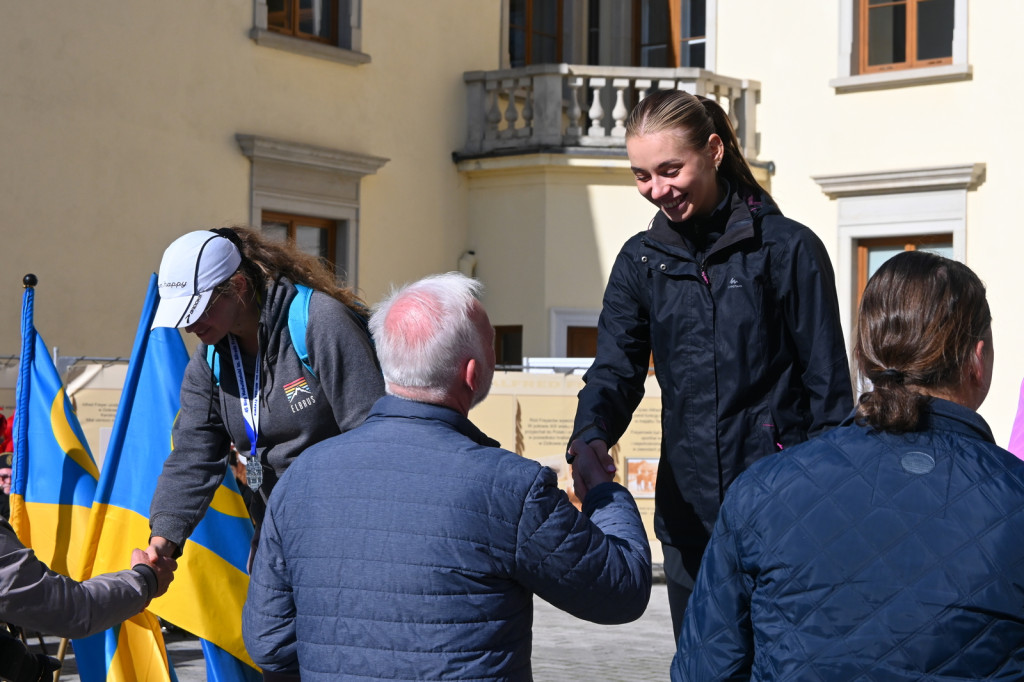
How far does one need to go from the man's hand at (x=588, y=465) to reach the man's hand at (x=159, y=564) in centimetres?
141

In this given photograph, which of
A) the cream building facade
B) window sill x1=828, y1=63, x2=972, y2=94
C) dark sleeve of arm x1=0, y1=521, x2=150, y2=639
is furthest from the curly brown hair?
window sill x1=828, y1=63, x2=972, y2=94

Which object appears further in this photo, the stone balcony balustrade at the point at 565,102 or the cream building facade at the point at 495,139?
the stone balcony balustrade at the point at 565,102

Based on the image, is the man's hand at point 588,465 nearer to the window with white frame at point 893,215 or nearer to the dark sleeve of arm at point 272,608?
the dark sleeve of arm at point 272,608

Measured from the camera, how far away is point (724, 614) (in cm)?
246

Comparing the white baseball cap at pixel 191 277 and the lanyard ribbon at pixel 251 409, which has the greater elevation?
the white baseball cap at pixel 191 277

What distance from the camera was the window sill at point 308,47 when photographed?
48.9 feet

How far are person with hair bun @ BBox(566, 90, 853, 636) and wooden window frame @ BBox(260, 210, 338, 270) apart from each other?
1217 cm

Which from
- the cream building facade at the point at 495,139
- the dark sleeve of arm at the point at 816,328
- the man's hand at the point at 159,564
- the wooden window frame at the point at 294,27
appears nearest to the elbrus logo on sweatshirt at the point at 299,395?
the man's hand at the point at 159,564

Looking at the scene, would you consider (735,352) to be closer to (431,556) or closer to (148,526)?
(431,556)

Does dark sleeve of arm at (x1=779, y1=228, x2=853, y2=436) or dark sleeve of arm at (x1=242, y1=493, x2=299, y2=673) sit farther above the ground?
dark sleeve of arm at (x1=779, y1=228, x2=853, y2=436)

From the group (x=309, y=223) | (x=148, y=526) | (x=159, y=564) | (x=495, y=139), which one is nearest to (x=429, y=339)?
(x=159, y=564)

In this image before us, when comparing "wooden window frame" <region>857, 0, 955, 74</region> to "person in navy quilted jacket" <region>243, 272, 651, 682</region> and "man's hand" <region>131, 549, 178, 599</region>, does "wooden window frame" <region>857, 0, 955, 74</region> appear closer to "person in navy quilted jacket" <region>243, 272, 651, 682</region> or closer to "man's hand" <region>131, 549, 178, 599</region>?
"man's hand" <region>131, 549, 178, 599</region>

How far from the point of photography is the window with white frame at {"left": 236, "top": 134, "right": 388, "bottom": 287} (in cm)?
1502

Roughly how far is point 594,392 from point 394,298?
83 cm
